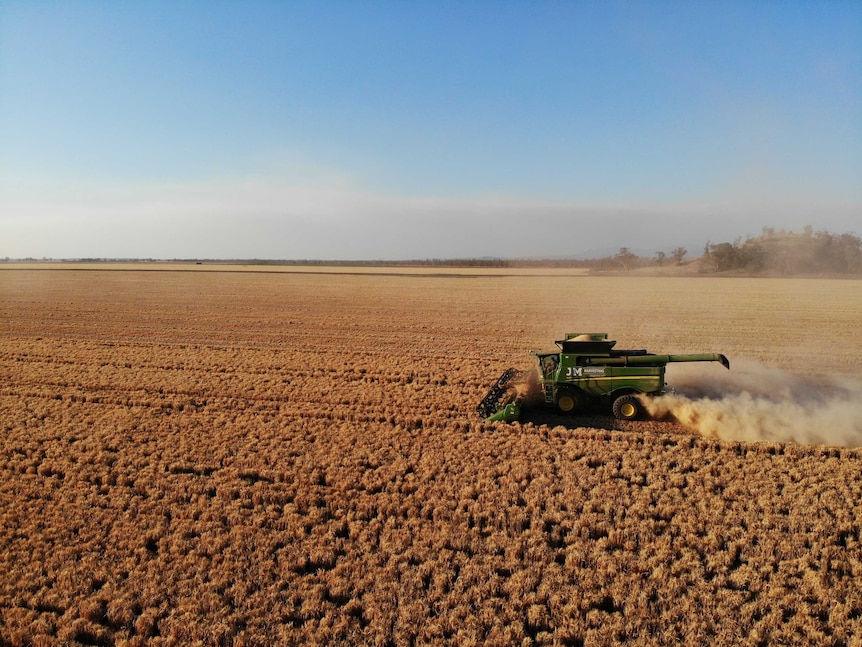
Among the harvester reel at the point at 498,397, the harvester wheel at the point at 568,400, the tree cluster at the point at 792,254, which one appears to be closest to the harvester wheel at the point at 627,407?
the harvester wheel at the point at 568,400

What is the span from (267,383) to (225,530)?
7579mm

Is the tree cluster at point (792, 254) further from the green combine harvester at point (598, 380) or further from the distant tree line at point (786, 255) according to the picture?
the green combine harvester at point (598, 380)

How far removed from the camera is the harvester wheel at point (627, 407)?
1093 centimetres

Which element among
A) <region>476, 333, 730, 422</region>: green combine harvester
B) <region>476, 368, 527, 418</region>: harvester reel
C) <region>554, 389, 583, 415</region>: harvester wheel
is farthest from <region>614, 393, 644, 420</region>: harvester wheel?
<region>476, 368, 527, 418</region>: harvester reel

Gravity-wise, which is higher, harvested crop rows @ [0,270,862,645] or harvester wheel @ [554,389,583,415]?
harvester wheel @ [554,389,583,415]

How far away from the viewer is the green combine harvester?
1088cm

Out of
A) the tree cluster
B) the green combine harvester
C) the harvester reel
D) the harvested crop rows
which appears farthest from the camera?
the tree cluster

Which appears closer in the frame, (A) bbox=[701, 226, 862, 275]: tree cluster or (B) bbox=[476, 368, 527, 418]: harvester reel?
(B) bbox=[476, 368, 527, 418]: harvester reel

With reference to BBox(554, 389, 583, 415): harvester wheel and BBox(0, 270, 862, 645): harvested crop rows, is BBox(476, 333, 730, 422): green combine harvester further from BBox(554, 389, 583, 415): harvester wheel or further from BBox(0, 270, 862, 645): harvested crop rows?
BBox(0, 270, 862, 645): harvested crop rows

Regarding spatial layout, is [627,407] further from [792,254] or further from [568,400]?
[792,254]

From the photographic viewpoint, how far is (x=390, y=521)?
726cm

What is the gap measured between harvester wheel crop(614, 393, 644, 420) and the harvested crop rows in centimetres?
36

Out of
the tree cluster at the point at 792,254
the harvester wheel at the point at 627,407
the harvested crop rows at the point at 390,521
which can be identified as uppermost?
the tree cluster at the point at 792,254

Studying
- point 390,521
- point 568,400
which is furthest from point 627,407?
point 390,521
